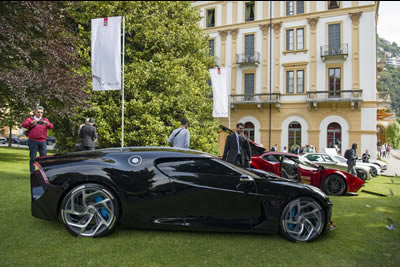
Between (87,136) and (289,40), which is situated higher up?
(289,40)

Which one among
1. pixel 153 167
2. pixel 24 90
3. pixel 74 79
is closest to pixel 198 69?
pixel 74 79

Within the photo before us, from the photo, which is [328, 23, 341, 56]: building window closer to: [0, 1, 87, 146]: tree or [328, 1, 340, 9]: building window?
[328, 1, 340, 9]: building window

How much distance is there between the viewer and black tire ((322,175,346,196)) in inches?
336

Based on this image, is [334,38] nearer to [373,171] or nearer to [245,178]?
[373,171]

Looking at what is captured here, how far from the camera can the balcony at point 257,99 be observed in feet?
95.5

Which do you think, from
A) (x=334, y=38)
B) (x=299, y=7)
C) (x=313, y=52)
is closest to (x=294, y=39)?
(x=313, y=52)

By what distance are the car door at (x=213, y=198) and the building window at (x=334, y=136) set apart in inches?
1020

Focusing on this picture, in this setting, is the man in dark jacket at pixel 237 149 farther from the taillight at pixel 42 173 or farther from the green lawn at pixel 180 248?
the taillight at pixel 42 173

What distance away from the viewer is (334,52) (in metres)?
27.3

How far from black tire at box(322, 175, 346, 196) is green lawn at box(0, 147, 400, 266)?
12.8 ft

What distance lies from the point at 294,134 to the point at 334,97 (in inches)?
194

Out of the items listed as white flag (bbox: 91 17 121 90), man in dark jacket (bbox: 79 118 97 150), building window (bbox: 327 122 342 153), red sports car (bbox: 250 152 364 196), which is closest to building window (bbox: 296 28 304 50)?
building window (bbox: 327 122 342 153)

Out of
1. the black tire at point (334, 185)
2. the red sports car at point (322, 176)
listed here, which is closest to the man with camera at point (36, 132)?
the red sports car at point (322, 176)

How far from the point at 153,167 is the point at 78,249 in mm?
1302
